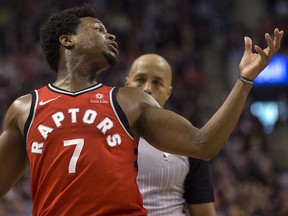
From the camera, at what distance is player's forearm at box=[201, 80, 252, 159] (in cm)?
361

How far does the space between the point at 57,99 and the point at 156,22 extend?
12818 millimetres

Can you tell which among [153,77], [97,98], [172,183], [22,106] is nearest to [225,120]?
[97,98]

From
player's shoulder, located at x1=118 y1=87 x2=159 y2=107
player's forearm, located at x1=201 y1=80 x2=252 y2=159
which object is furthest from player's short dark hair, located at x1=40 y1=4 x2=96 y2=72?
player's forearm, located at x1=201 y1=80 x2=252 y2=159

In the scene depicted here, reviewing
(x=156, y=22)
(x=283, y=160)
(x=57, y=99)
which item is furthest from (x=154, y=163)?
(x=156, y=22)

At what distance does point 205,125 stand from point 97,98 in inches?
22.6

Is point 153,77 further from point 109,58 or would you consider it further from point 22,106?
point 22,106

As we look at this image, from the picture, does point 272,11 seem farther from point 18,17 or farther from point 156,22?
point 18,17

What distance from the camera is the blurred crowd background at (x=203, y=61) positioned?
39.4 feet

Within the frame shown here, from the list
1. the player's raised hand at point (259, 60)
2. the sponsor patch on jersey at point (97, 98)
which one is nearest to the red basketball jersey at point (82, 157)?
the sponsor patch on jersey at point (97, 98)

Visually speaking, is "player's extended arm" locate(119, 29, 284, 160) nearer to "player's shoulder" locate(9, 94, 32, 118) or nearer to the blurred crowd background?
"player's shoulder" locate(9, 94, 32, 118)

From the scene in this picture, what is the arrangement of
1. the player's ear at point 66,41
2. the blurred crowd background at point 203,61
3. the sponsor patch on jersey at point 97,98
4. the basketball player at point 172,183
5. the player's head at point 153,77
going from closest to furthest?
the sponsor patch on jersey at point 97,98 → the player's ear at point 66,41 → the basketball player at point 172,183 → the player's head at point 153,77 → the blurred crowd background at point 203,61

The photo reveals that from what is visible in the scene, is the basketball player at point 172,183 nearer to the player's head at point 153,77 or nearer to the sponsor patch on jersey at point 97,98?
the player's head at point 153,77

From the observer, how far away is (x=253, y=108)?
16.0m

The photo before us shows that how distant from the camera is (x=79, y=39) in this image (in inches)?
158
